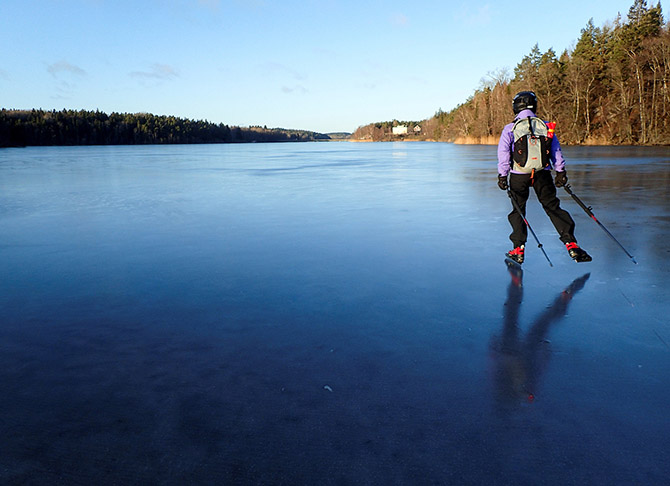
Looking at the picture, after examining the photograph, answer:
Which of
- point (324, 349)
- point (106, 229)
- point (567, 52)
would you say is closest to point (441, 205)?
point (106, 229)

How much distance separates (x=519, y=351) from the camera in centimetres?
340

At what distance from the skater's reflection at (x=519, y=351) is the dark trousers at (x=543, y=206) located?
4.16ft

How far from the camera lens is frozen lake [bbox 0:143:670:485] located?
2.25 m

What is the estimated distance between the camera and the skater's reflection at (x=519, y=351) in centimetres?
287

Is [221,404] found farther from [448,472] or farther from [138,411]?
[448,472]

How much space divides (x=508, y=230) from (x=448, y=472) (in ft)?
21.0

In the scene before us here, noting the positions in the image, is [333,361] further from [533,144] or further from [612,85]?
[612,85]

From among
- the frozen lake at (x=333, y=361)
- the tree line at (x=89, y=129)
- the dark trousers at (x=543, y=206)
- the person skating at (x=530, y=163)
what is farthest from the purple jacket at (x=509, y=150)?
the tree line at (x=89, y=129)

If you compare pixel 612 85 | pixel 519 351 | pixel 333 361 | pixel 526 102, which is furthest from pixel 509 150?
pixel 612 85

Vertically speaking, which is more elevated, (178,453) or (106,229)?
(106,229)

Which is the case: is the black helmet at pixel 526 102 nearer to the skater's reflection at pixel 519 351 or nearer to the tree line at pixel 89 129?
the skater's reflection at pixel 519 351

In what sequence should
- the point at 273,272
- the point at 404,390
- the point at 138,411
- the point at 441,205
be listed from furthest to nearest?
the point at 441,205 < the point at 273,272 < the point at 404,390 < the point at 138,411

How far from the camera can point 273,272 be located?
5531 millimetres

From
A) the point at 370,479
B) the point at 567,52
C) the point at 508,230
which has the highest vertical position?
the point at 567,52
